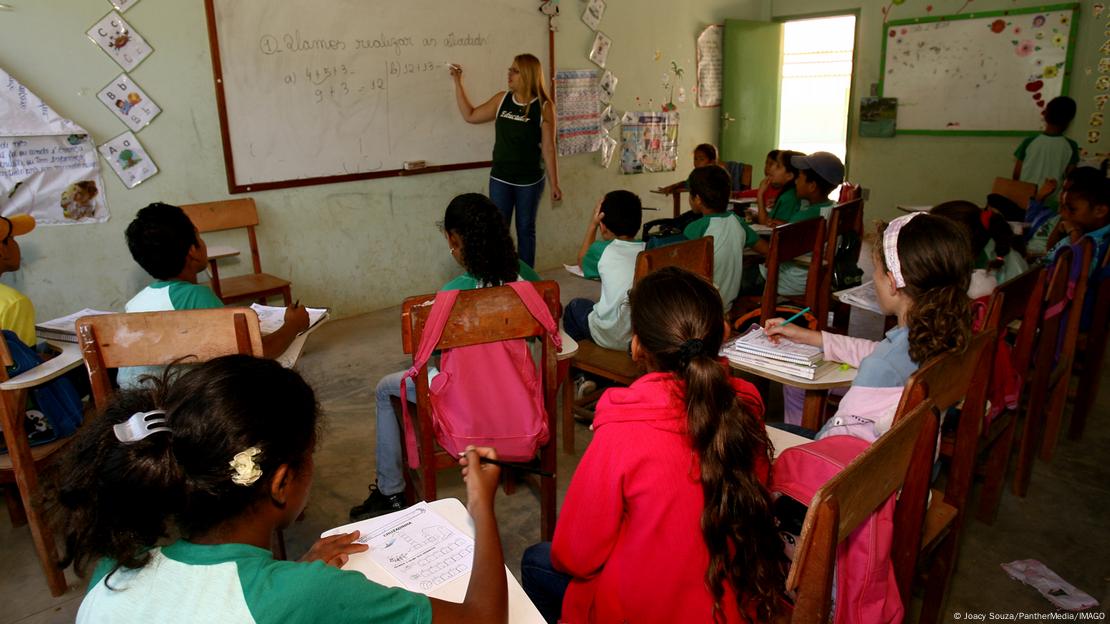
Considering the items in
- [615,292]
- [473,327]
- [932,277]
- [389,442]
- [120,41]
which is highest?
[120,41]

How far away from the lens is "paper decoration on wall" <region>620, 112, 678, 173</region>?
19.8 ft

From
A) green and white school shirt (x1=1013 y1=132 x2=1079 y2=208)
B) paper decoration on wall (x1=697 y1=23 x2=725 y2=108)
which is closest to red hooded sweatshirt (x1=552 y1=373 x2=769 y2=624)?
green and white school shirt (x1=1013 y1=132 x2=1079 y2=208)

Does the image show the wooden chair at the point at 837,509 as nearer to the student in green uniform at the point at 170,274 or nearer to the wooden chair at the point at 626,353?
the wooden chair at the point at 626,353

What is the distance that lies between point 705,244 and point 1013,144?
4509 millimetres

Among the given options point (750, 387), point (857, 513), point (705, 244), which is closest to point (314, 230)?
point (705, 244)

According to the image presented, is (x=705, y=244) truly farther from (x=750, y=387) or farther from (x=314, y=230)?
(x=314, y=230)

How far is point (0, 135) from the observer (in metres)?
3.24

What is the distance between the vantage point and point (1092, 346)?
9.07 ft

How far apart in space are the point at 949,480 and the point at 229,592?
1.55m

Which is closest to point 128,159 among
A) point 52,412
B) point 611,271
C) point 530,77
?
point 52,412

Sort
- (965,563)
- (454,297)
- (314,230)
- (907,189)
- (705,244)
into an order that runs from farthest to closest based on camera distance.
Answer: (907,189) < (314,230) < (705,244) < (965,563) < (454,297)

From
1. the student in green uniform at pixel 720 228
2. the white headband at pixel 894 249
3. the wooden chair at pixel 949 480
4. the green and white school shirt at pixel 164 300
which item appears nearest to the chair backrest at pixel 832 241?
the student in green uniform at pixel 720 228

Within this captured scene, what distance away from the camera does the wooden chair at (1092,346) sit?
8.84ft

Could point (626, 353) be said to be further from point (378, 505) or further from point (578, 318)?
point (378, 505)
